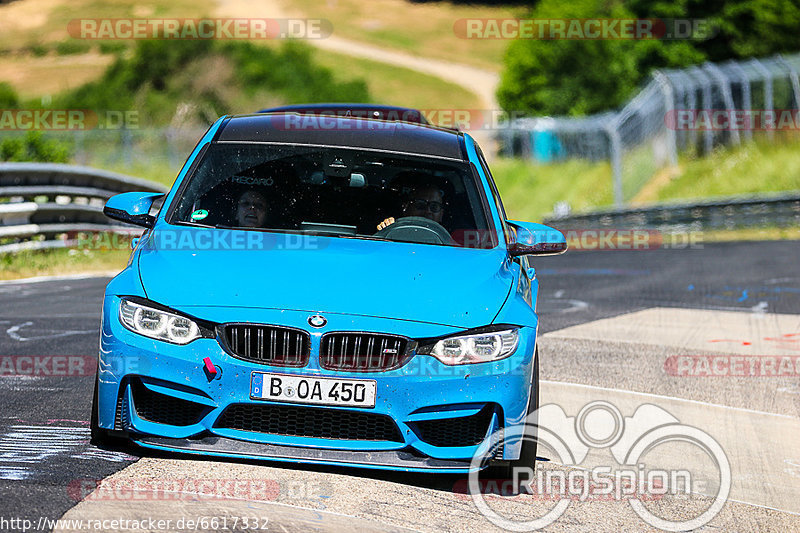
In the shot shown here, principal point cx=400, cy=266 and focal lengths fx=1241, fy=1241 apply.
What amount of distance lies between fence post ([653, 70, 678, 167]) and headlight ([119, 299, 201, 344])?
34.3 m

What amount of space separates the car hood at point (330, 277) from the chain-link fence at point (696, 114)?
1195 inches

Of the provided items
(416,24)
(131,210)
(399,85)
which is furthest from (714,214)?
(416,24)

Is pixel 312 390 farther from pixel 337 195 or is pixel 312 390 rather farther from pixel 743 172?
pixel 743 172

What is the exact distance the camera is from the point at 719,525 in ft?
17.4

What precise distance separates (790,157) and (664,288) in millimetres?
22553

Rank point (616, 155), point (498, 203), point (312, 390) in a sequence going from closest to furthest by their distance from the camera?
point (312, 390), point (498, 203), point (616, 155)

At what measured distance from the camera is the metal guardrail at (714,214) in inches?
1093

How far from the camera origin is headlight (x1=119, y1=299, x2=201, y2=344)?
207 inches

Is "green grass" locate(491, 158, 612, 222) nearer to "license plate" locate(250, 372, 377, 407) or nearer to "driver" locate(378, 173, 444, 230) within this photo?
"driver" locate(378, 173, 444, 230)

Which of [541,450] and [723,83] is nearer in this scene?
[541,450]

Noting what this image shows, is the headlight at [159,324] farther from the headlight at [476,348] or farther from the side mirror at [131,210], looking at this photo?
the side mirror at [131,210]

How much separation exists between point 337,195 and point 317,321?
1494mm

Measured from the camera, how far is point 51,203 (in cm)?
1686

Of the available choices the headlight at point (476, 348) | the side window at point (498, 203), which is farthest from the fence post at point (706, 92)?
the headlight at point (476, 348)
